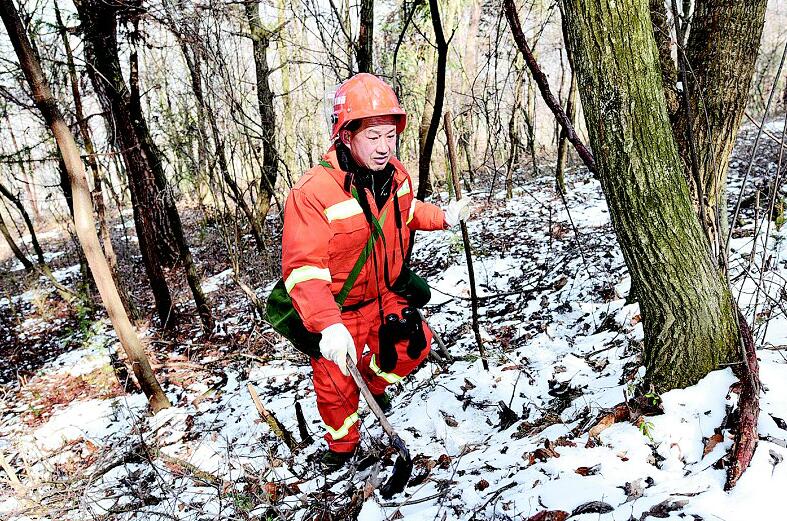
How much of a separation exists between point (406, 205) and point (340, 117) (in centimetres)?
72

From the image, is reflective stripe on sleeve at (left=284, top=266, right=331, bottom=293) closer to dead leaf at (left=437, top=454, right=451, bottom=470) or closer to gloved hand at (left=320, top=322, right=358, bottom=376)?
gloved hand at (left=320, top=322, right=358, bottom=376)

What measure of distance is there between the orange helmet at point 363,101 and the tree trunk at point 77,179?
115 inches

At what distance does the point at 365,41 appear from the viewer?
450cm

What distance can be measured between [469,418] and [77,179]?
3.88 meters

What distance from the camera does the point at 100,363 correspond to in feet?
24.3

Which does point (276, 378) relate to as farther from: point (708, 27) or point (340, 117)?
point (708, 27)

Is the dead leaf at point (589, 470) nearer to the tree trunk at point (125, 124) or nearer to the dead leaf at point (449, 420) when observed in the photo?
the dead leaf at point (449, 420)

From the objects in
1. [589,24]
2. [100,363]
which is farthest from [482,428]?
[100,363]

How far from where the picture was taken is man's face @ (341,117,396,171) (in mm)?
2729

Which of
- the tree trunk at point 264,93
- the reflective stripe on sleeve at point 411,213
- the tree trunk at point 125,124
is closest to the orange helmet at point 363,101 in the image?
the reflective stripe on sleeve at point 411,213

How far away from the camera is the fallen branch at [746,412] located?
5.97 feet

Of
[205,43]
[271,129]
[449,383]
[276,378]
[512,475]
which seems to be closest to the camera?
[512,475]

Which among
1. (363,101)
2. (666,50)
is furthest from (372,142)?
(666,50)

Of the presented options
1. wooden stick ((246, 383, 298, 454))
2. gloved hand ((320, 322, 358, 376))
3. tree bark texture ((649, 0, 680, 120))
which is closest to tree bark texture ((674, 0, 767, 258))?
tree bark texture ((649, 0, 680, 120))
